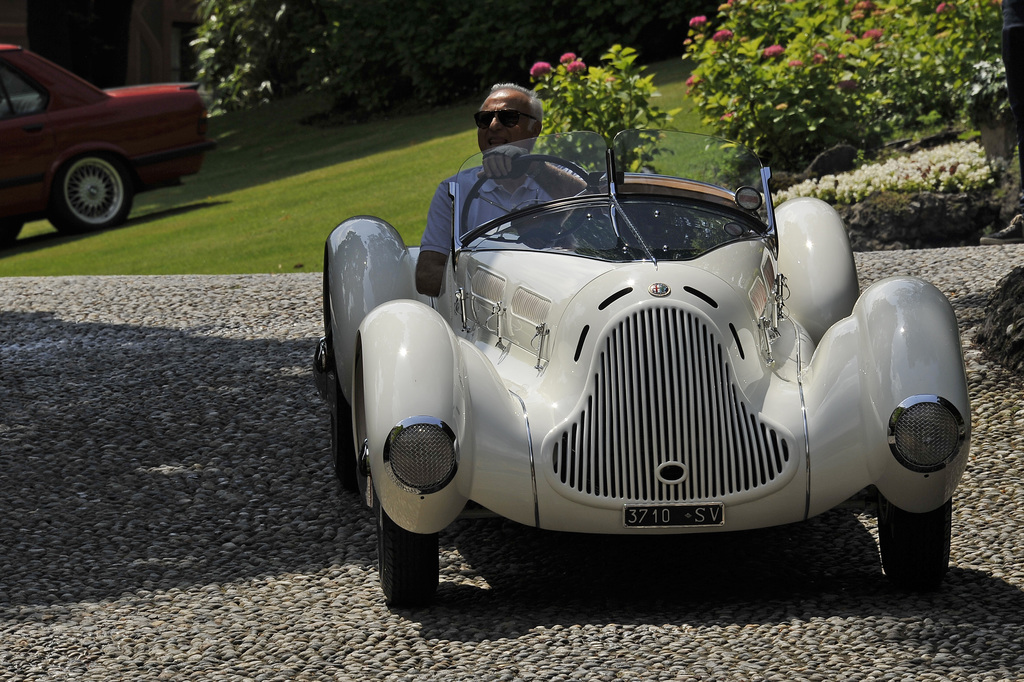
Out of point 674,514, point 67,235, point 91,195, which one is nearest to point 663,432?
point 674,514

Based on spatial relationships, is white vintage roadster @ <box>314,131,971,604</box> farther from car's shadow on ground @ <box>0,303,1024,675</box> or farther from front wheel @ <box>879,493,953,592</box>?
car's shadow on ground @ <box>0,303,1024,675</box>

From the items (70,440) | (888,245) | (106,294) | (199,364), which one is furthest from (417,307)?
(888,245)

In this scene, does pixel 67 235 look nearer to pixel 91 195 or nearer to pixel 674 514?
pixel 91 195

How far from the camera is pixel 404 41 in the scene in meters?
20.1

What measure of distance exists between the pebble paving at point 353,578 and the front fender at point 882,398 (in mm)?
357

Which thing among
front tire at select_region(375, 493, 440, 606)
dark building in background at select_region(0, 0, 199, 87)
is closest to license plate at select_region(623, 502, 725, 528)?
front tire at select_region(375, 493, 440, 606)

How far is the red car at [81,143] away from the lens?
41.6 ft

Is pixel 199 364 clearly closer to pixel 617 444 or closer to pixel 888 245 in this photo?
pixel 617 444

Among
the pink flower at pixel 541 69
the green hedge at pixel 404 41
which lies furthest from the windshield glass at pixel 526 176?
the green hedge at pixel 404 41

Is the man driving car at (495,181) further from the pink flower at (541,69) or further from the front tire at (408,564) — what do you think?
the pink flower at (541,69)

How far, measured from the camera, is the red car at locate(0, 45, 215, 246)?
12672mm

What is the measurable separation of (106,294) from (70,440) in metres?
3.69

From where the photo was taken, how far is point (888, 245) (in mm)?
9984

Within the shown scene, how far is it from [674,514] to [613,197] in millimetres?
1289
